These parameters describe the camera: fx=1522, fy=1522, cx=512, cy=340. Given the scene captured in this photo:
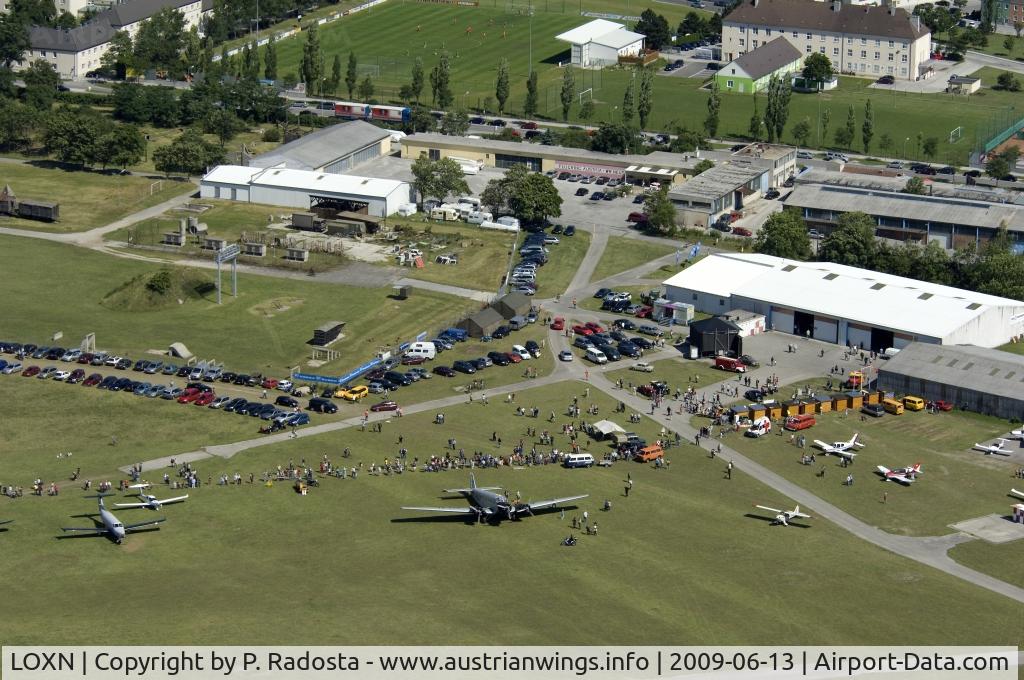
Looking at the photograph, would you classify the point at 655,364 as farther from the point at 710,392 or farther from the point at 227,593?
the point at 227,593

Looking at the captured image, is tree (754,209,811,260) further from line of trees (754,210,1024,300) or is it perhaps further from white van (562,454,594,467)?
white van (562,454,594,467)

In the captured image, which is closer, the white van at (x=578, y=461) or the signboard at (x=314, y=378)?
the white van at (x=578, y=461)

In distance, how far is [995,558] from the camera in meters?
106

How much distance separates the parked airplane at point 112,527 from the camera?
103 meters

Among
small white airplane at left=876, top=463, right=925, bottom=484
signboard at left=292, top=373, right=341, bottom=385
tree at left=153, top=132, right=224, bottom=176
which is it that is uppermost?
tree at left=153, top=132, right=224, bottom=176

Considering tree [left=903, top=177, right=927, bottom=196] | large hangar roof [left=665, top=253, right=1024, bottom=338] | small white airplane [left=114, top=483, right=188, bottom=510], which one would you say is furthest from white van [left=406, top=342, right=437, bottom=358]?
tree [left=903, top=177, right=927, bottom=196]

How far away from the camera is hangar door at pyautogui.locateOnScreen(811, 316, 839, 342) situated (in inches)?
5848

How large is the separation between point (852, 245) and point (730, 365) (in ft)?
107

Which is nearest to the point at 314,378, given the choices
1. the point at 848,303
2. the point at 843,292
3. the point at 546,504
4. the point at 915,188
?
the point at 546,504

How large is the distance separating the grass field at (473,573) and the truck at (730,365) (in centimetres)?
2426

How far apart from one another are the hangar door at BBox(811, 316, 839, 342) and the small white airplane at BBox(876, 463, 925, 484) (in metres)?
30.4

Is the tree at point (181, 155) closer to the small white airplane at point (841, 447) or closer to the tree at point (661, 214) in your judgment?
the tree at point (661, 214)

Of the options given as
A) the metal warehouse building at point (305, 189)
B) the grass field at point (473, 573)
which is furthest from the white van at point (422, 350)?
the metal warehouse building at point (305, 189)

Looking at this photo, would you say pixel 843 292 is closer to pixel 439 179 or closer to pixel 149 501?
pixel 439 179
